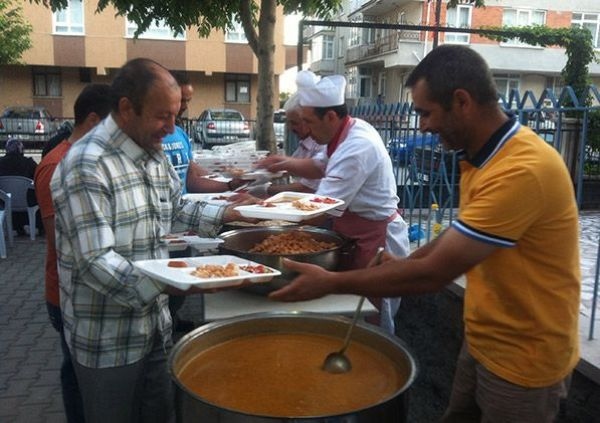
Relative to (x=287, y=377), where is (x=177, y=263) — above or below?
above

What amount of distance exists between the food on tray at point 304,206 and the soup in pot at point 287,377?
841mm

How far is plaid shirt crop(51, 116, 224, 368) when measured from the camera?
172 cm

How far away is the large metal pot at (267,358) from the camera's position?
1.42m

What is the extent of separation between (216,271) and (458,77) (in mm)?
1025

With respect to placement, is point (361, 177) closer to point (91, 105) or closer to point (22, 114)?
point (91, 105)

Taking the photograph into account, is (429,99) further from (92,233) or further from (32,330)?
(32,330)

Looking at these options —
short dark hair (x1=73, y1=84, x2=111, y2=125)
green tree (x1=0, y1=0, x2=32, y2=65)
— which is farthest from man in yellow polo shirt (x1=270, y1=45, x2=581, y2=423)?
green tree (x1=0, y1=0, x2=32, y2=65)

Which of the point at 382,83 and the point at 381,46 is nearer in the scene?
the point at 381,46

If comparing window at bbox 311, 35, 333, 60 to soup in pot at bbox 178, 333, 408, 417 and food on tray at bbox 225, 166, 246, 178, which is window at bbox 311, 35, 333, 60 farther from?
soup in pot at bbox 178, 333, 408, 417

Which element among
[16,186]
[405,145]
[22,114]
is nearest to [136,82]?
[405,145]

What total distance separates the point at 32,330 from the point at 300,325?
340 cm

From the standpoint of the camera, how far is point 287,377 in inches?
69.8

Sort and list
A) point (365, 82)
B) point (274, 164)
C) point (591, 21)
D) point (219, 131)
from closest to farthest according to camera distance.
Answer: point (274, 164) < point (219, 131) < point (591, 21) < point (365, 82)

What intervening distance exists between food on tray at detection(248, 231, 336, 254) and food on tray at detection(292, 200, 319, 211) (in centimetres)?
14
